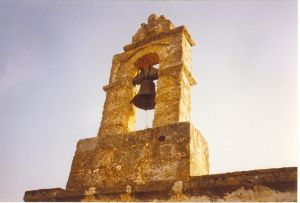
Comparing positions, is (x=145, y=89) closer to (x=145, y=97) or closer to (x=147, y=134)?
(x=145, y=97)

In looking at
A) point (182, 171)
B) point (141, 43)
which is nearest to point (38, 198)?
point (182, 171)

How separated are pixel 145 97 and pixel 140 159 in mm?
1488

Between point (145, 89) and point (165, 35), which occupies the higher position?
point (165, 35)

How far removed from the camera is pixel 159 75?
496 cm

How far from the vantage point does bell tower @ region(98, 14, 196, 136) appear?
450 cm

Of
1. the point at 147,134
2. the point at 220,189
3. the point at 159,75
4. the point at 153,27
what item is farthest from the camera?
the point at 153,27

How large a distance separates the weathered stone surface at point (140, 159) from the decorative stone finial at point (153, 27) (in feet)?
7.58

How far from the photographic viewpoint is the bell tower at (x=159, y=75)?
4500mm

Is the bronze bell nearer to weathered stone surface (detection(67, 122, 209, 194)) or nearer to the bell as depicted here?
the bell

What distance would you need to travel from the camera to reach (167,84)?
475 centimetres

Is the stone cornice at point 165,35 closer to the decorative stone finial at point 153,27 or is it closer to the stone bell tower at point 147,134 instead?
the stone bell tower at point 147,134

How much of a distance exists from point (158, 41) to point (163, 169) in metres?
2.61

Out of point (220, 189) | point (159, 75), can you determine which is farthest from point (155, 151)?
point (159, 75)

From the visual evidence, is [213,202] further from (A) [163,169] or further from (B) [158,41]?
(B) [158,41]
